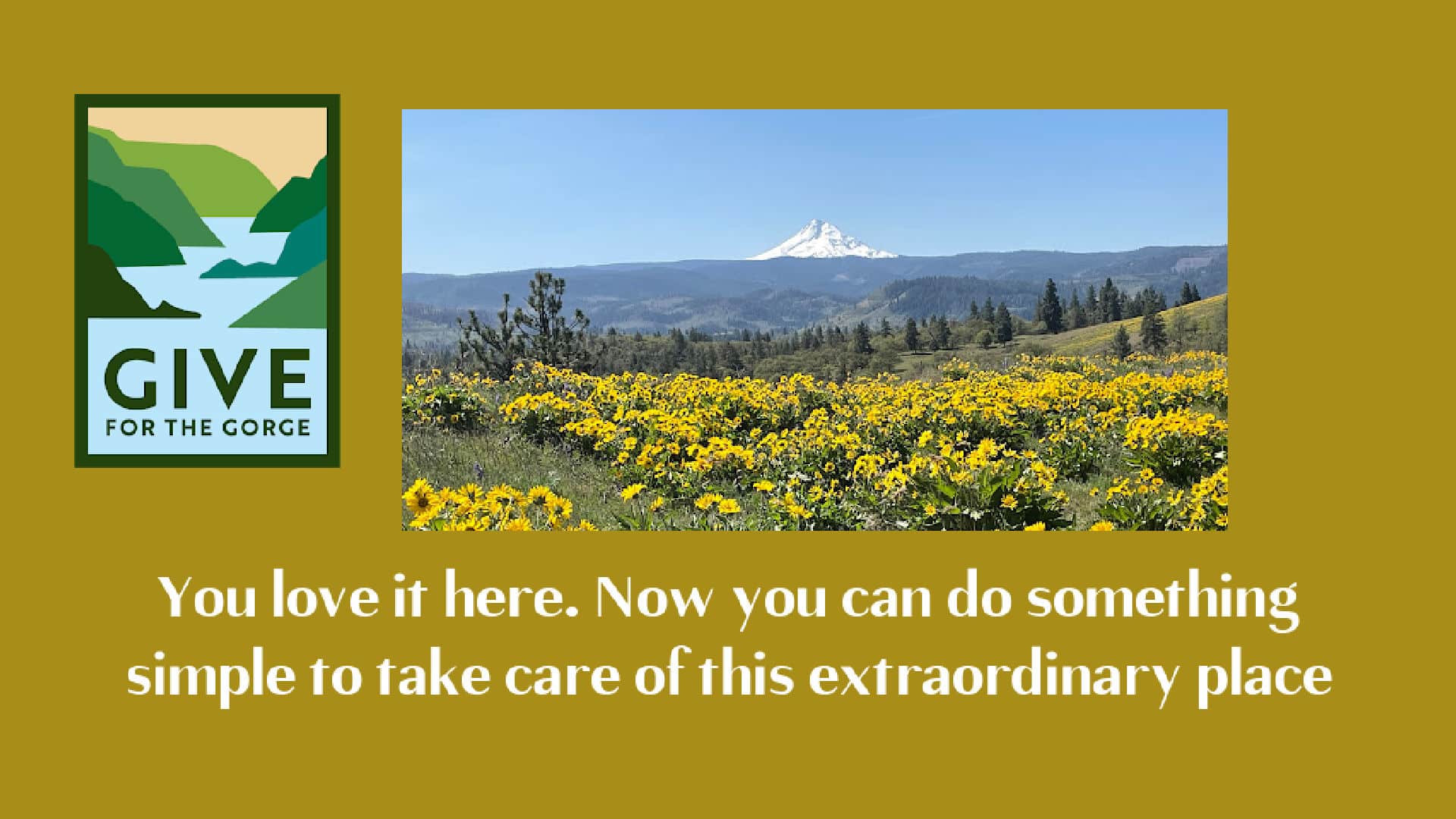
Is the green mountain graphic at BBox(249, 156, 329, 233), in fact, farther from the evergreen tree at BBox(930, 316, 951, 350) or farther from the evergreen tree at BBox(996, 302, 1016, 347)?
the evergreen tree at BBox(996, 302, 1016, 347)

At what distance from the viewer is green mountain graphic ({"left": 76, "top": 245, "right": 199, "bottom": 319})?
531cm

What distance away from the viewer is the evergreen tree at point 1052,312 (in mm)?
66250

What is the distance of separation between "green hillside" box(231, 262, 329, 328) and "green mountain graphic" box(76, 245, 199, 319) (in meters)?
0.38

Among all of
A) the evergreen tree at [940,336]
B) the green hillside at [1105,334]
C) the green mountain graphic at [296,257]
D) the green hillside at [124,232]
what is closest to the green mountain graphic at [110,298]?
the green hillside at [124,232]

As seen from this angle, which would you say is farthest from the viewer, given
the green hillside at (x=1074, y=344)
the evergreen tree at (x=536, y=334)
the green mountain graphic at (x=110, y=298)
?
the green hillside at (x=1074, y=344)

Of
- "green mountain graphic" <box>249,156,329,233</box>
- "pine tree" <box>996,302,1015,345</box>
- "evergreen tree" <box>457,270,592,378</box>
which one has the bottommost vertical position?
"green mountain graphic" <box>249,156,329,233</box>

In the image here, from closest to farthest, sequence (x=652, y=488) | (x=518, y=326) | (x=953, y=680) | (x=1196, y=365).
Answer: (x=953, y=680), (x=652, y=488), (x=1196, y=365), (x=518, y=326)

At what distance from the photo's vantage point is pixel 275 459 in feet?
17.3

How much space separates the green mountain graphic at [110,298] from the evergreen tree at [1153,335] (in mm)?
31959

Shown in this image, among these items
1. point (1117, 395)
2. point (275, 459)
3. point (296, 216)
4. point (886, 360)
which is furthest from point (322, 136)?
point (886, 360)

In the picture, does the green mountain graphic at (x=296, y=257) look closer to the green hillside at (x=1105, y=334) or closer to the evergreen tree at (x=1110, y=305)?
the green hillside at (x=1105, y=334)

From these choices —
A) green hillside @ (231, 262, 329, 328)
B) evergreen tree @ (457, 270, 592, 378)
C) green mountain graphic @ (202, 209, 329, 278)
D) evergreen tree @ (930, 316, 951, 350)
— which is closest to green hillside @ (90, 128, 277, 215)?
green mountain graphic @ (202, 209, 329, 278)

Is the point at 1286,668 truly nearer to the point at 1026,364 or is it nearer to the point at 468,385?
the point at 468,385

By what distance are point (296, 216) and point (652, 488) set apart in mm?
3164
